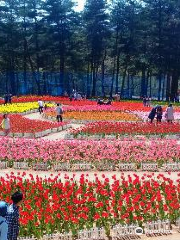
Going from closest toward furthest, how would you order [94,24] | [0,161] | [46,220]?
[46,220]
[0,161]
[94,24]

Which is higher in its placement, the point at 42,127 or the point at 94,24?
the point at 94,24

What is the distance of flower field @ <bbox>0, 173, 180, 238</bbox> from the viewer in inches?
417

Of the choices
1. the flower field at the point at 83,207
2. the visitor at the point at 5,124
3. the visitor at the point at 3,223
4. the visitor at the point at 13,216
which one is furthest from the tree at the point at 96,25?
the visitor at the point at 3,223

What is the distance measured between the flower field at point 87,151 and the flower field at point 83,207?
14.6 ft

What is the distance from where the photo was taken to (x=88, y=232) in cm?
1028

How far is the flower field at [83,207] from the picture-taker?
10586 mm

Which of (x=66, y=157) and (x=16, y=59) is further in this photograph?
(x=16, y=59)

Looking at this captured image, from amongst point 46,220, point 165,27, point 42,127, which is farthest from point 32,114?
point 46,220

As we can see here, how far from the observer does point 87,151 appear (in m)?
20.1

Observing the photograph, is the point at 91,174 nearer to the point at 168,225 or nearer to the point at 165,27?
the point at 168,225

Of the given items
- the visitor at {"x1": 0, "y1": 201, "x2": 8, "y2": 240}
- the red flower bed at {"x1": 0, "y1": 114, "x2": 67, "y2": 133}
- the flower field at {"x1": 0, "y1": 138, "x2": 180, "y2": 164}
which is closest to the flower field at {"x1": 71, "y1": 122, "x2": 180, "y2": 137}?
the red flower bed at {"x1": 0, "y1": 114, "x2": 67, "y2": 133}

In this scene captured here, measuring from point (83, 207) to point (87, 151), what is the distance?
27.5 feet

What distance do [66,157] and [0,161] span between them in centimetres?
257

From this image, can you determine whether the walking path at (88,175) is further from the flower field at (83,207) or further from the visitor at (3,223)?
the visitor at (3,223)
